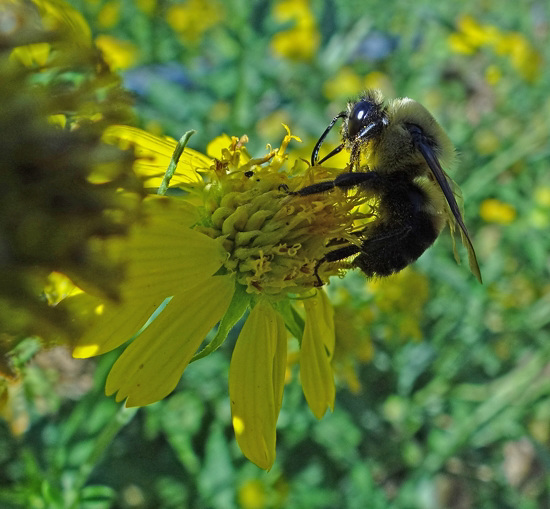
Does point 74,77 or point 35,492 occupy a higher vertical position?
point 74,77

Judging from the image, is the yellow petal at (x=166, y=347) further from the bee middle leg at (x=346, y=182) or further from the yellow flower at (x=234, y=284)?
the bee middle leg at (x=346, y=182)

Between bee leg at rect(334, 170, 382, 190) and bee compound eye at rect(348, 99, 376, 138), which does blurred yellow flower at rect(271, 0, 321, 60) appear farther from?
bee leg at rect(334, 170, 382, 190)

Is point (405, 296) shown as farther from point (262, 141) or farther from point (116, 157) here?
point (116, 157)

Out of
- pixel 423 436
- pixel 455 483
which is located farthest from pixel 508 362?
pixel 455 483

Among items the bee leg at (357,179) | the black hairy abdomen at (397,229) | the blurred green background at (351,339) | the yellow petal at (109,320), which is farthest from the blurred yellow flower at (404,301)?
the yellow petal at (109,320)

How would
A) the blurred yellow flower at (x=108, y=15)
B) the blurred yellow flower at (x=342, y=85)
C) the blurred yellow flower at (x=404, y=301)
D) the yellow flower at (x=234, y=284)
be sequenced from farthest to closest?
the blurred yellow flower at (x=342, y=85), the blurred yellow flower at (x=108, y=15), the blurred yellow flower at (x=404, y=301), the yellow flower at (x=234, y=284)

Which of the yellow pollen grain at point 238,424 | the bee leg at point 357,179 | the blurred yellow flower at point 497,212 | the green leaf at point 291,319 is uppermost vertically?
the blurred yellow flower at point 497,212

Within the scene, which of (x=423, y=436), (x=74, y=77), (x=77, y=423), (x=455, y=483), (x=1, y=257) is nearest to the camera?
(x=1, y=257)
